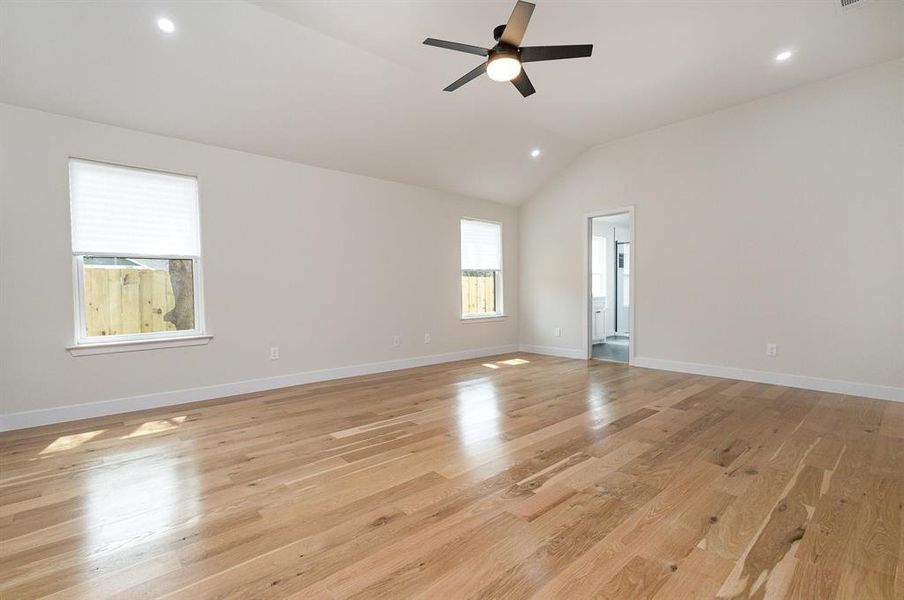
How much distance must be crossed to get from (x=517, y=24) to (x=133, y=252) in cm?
385

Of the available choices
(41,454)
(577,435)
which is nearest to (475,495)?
(577,435)

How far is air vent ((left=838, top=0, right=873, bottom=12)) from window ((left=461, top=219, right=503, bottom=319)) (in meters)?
4.53

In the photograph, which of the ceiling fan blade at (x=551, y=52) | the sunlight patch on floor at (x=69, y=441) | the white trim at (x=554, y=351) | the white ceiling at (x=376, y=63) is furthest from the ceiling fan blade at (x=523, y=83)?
the white trim at (x=554, y=351)

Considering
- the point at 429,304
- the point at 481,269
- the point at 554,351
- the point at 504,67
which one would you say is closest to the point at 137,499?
the point at 504,67

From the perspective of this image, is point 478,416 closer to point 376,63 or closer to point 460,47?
point 460,47

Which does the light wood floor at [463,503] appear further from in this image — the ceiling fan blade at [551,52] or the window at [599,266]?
the window at [599,266]

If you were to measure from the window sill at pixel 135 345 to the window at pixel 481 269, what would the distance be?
3.68m

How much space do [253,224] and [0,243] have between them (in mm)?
1914

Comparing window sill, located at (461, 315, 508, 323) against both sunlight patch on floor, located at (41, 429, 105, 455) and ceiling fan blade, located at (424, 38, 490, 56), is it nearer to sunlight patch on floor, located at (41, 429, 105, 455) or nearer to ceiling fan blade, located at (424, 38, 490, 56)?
ceiling fan blade, located at (424, 38, 490, 56)

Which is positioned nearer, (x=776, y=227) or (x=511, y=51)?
(x=511, y=51)

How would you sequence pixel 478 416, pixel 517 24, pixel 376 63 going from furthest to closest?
1. pixel 376 63
2. pixel 478 416
3. pixel 517 24

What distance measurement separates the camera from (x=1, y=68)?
300 cm

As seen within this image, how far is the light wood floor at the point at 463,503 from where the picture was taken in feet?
5.09

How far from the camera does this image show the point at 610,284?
28.2 feet
